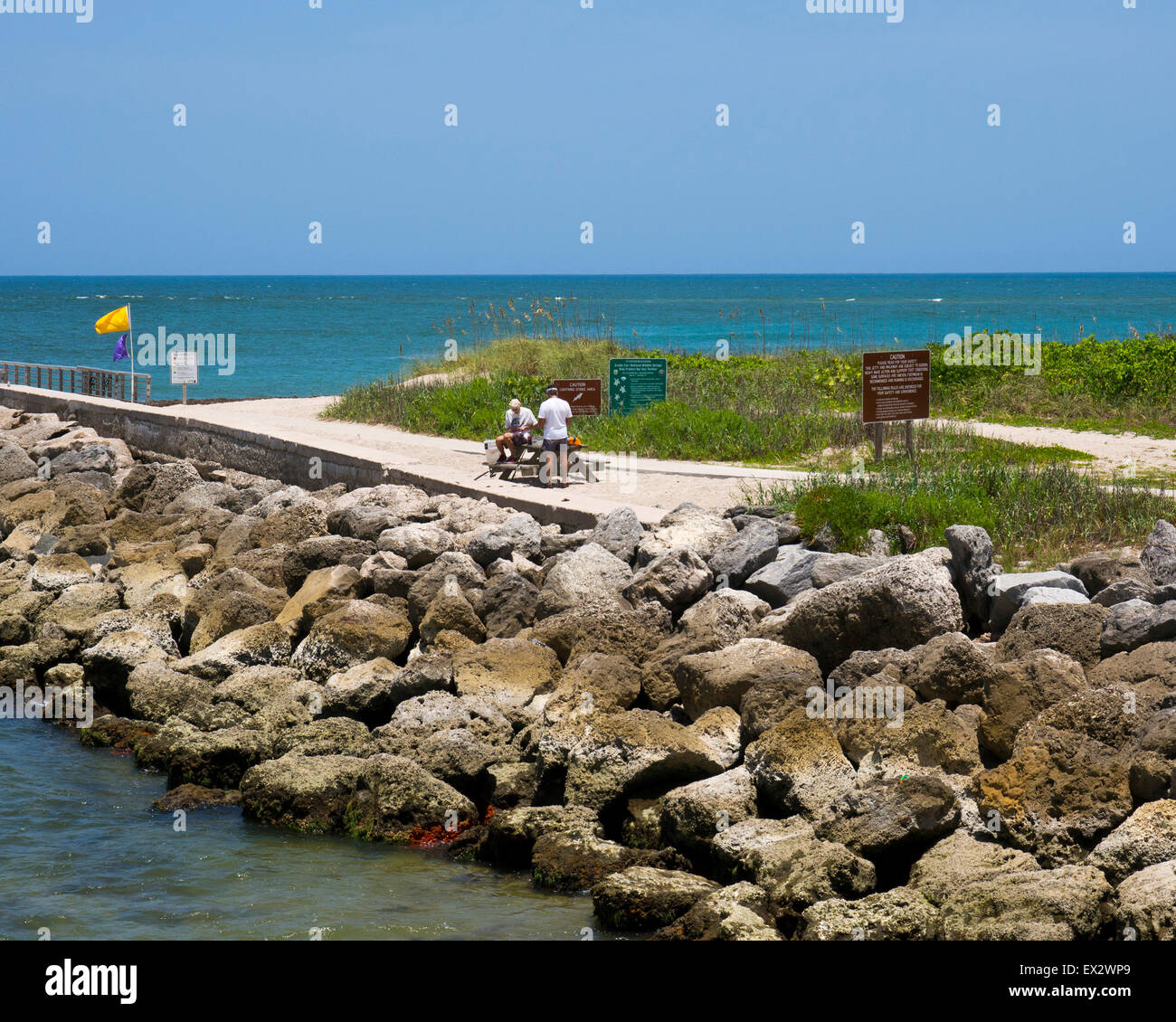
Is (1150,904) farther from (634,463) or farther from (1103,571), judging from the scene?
(634,463)

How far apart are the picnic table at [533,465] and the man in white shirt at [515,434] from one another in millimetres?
68

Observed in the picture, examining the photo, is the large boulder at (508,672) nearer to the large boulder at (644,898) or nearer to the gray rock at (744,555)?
the gray rock at (744,555)

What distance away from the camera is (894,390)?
15266mm

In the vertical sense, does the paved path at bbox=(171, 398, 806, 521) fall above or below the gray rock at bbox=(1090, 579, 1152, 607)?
above

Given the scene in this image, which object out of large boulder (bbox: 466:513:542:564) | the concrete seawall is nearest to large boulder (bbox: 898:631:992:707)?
the concrete seawall

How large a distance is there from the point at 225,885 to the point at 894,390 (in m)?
10.1

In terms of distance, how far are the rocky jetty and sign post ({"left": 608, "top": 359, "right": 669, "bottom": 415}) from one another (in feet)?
17.2

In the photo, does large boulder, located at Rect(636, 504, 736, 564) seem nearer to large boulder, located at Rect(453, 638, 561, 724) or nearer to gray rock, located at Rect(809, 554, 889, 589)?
gray rock, located at Rect(809, 554, 889, 589)

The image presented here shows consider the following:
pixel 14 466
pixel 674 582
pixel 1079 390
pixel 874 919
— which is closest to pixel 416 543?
pixel 674 582

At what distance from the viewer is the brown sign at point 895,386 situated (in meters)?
15.1

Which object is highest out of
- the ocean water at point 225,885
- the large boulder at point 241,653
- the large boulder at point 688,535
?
the large boulder at point 688,535

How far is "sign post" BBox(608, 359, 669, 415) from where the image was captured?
19.5 m

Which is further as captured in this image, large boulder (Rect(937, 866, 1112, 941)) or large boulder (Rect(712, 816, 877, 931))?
large boulder (Rect(712, 816, 877, 931))

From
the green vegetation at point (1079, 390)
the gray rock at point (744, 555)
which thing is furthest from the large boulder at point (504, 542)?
the green vegetation at point (1079, 390)
